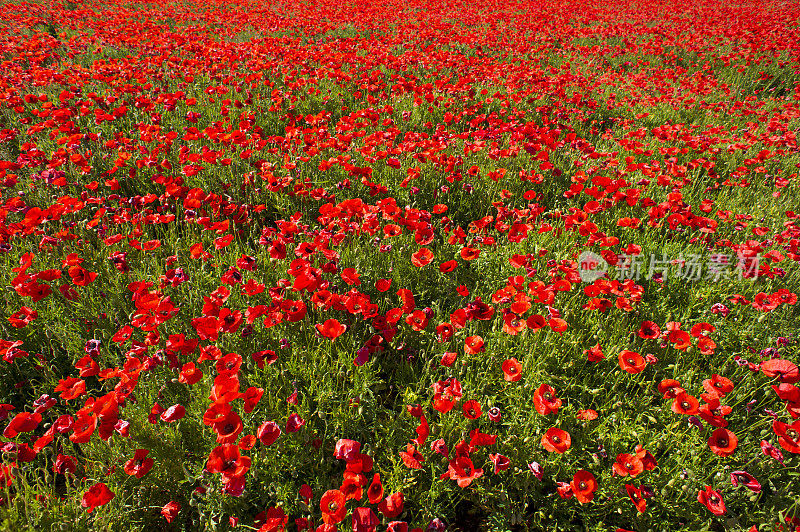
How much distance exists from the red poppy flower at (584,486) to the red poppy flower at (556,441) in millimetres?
113

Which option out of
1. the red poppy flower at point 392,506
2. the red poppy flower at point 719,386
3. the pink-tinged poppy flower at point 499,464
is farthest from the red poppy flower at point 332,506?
the red poppy flower at point 719,386

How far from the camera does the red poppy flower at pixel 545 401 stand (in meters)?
1.79

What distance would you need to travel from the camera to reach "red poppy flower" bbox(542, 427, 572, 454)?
174 cm

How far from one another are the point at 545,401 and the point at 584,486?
0.37 meters

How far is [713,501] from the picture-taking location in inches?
65.7

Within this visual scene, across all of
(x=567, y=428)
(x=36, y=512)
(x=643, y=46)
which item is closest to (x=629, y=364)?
(x=567, y=428)

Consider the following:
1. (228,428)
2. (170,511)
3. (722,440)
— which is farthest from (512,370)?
(170,511)

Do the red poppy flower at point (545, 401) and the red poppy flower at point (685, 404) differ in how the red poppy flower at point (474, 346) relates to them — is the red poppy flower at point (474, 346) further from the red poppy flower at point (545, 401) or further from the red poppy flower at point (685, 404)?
the red poppy flower at point (685, 404)

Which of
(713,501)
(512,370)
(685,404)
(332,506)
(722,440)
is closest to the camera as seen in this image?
(332,506)

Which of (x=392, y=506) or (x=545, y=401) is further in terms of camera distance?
(x=545, y=401)

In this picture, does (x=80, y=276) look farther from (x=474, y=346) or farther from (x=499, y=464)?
(x=499, y=464)

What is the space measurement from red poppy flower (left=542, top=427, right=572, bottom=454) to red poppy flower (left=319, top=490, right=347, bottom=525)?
0.87m

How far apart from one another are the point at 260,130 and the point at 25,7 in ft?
33.3

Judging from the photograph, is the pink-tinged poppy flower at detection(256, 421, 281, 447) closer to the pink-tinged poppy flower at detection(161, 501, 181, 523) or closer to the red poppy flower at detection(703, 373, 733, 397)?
the pink-tinged poppy flower at detection(161, 501, 181, 523)
